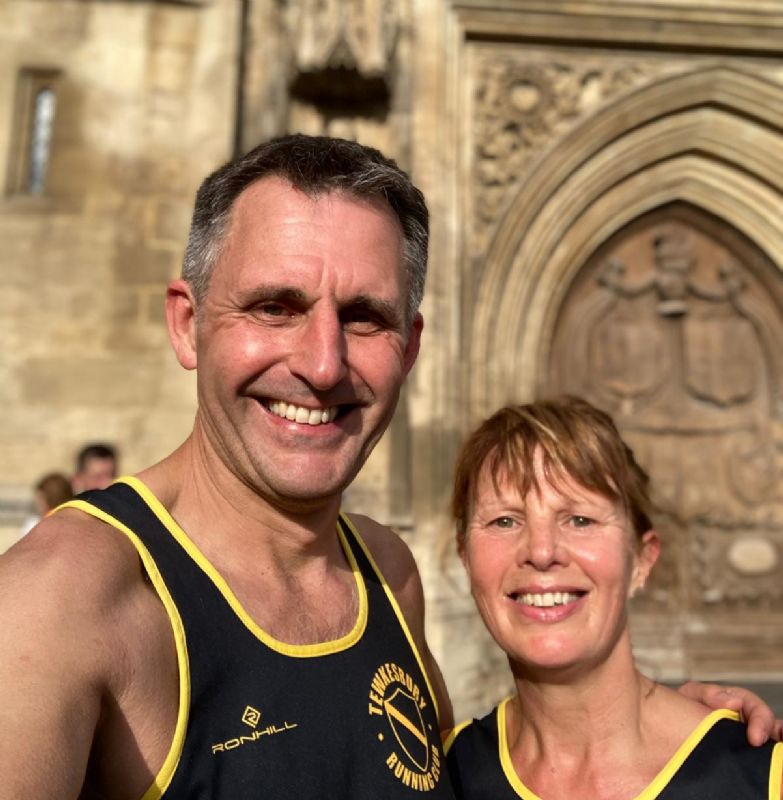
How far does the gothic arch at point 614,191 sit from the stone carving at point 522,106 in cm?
10

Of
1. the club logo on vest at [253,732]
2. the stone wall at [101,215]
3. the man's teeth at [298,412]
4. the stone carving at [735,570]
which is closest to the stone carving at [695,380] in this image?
the stone carving at [735,570]

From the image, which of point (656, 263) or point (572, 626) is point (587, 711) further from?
point (656, 263)

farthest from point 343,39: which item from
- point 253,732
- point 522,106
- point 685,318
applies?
point 253,732

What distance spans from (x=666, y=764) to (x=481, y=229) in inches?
156

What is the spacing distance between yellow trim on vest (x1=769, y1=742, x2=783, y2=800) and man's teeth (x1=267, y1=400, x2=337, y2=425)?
0.82m

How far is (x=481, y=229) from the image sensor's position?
16.1ft

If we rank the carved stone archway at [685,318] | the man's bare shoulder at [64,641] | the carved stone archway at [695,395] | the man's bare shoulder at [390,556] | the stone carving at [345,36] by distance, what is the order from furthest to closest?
the carved stone archway at [695,395] → the carved stone archway at [685,318] → the stone carving at [345,36] → the man's bare shoulder at [390,556] → the man's bare shoulder at [64,641]

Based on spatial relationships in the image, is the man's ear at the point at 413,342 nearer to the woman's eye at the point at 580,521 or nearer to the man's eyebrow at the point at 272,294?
the man's eyebrow at the point at 272,294

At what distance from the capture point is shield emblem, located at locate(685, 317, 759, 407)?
5.55 m

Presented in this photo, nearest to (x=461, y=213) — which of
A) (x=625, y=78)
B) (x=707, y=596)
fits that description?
(x=625, y=78)

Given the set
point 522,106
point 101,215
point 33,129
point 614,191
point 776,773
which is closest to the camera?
point 776,773

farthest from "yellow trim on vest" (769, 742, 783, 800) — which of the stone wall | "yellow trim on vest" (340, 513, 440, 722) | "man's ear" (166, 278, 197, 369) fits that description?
the stone wall

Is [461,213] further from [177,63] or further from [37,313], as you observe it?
[37,313]

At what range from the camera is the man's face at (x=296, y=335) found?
3.49 feet
